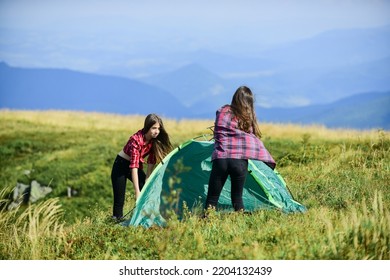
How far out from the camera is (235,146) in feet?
28.1

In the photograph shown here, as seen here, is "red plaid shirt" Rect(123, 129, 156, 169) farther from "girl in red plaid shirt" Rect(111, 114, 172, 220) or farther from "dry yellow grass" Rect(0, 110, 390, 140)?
"dry yellow grass" Rect(0, 110, 390, 140)

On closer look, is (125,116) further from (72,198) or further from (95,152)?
(72,198)

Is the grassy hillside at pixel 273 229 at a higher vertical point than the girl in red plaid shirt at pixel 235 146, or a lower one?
lower

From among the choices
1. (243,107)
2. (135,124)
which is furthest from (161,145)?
(135,124)

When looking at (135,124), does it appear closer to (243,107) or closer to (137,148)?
(137,148)

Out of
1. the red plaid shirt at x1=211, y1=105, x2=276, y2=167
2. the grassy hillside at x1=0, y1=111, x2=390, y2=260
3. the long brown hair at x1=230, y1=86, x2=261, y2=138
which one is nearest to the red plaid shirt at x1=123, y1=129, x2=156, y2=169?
the grassy hillside at x1=0, y1=111, x2=390, y2=260

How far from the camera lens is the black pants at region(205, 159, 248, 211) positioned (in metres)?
8.50

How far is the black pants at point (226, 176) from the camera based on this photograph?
27.9 feet

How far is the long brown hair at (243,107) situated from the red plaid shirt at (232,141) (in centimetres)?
7

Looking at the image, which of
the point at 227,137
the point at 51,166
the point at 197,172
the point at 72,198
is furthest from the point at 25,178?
the point at 227,137

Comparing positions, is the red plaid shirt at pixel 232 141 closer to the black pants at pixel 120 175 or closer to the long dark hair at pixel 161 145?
the long dark hair at pixel 161 145

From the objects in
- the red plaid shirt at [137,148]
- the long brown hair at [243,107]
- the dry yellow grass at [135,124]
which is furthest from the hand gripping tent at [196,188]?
the dry yellow grass at [135,124]

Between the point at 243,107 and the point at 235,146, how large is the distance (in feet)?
1.57
